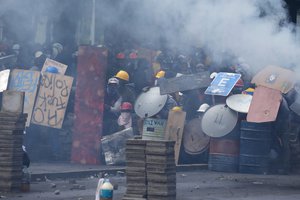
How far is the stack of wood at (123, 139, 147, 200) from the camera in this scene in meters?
10.4

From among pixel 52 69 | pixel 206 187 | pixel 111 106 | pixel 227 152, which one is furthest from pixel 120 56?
pixel 206 187

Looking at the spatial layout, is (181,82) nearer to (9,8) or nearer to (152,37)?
(152,37)

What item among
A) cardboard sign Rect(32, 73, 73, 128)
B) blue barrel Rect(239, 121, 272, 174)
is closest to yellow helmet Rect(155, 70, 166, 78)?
cardboard sign Rect(32, 73, 73, 128)

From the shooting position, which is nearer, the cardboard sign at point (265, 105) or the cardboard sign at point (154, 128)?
the cardboard sign at point (265, 105)

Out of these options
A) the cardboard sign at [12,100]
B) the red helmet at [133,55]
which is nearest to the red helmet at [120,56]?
the red helmet at [133,55]

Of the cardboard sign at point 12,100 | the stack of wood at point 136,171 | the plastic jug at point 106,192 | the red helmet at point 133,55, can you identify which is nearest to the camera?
the plastic jug at point 106,192

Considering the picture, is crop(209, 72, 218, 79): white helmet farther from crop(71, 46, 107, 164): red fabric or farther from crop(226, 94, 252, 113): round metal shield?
crop(71, 46, 107, 164): red fabric

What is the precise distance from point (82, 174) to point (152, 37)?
5184mm

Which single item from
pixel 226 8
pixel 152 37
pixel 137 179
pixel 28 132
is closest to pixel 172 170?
pixel 137 179

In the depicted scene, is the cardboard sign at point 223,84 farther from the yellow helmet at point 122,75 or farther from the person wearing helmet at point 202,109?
the yellow helmet at point 122,75

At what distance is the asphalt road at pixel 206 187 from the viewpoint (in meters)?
11.4

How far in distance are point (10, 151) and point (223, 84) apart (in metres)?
5.68

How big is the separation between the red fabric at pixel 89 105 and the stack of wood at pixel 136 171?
538 centimetres

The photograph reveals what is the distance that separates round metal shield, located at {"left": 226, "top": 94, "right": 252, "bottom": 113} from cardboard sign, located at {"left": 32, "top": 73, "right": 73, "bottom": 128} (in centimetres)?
351
